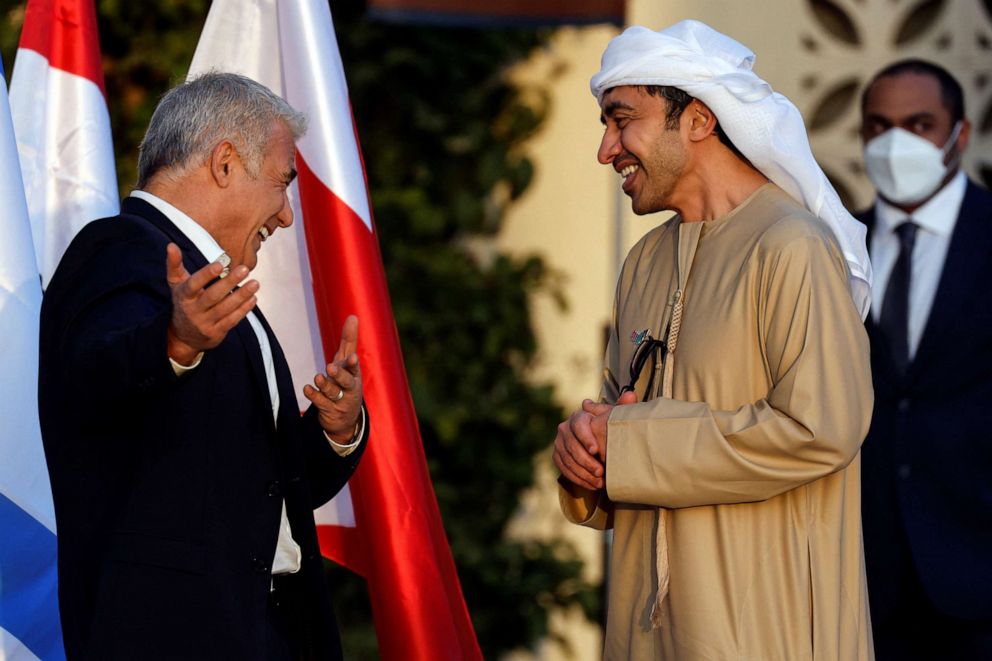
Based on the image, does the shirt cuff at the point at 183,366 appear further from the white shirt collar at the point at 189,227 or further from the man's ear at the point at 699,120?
the man's ear at the point at 699,120

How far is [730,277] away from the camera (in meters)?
2.87

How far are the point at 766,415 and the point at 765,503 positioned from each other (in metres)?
0.21

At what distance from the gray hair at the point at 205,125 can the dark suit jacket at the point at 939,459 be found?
2.14m

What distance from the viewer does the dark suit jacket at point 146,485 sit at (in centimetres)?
251

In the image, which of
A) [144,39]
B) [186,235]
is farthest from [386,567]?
[144,39]

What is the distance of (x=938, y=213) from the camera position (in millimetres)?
4305

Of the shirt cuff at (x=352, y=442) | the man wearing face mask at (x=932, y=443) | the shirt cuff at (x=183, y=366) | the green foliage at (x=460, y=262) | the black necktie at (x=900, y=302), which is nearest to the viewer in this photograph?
the shirt cuff at (x=183, y=366)

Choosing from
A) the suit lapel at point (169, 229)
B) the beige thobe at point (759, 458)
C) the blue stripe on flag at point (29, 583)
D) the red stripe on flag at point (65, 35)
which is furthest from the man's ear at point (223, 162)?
the red stripe on flag at point (65, 35)

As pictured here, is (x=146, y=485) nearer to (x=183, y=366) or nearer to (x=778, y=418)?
(x=183, y=366)

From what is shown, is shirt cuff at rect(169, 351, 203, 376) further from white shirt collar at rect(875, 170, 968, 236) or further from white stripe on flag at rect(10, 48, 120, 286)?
white shirt collar at rect(875, 170, 968, 236)

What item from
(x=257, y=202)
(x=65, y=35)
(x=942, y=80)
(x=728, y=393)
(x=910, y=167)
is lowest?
(x=728, y=393)

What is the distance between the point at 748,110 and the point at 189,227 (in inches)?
45.6

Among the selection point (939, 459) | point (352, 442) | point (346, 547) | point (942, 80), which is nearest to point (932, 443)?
point (939, 459)

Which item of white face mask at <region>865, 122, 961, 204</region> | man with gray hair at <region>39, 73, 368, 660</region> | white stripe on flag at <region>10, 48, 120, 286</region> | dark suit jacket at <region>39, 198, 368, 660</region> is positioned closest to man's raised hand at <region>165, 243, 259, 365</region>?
man with gray hair at <region>39, 73, 368, 660</region>
